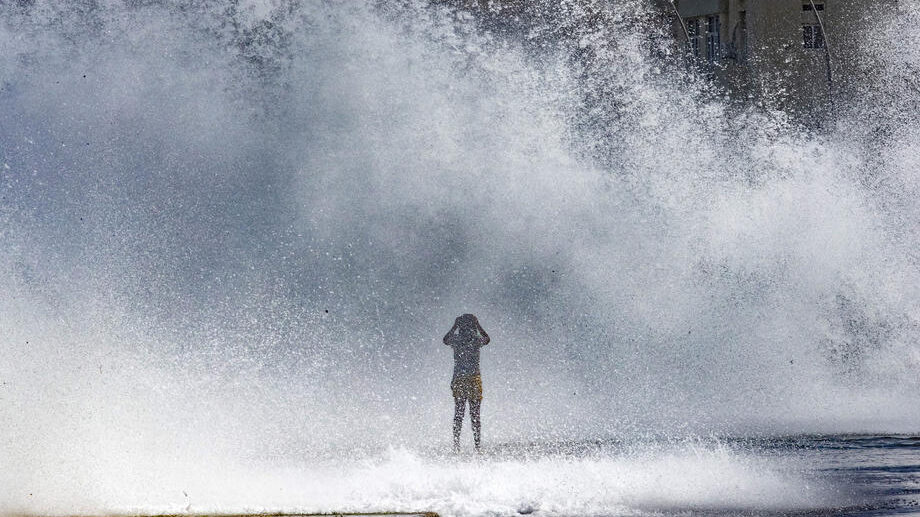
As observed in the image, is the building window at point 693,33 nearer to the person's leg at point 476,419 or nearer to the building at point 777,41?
the building at point 777,41

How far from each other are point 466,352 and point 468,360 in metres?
0.11

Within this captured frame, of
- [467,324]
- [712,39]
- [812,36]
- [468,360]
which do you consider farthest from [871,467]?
[712,39]

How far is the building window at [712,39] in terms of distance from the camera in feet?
113

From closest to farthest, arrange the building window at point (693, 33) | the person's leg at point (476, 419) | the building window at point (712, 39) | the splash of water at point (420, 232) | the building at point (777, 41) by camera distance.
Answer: the person's leg at point (476, 419), the splash of water at point (420, 232), the building at point (777, 41), the building window at point (712, 39), the building window at point (693, 33)

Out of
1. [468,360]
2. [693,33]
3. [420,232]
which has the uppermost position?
[693,33]

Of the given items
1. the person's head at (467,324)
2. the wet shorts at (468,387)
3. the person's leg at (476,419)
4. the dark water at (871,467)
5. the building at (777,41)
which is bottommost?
the dark water at (871,467)

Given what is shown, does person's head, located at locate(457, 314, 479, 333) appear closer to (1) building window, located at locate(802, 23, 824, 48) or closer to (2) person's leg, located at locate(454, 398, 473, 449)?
(2) person's leg, located at locate(454, 398, 473, 449)

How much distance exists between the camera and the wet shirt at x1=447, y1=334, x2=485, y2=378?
13.4 meters

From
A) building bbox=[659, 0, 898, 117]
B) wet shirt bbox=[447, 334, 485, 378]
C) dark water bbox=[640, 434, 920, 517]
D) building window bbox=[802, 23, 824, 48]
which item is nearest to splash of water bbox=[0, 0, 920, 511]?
dark water bbox=[640, 434, 920, 517]

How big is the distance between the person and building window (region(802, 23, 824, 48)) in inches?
936

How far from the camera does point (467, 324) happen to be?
13.6 m

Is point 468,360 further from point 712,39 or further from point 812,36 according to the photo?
point 812,36

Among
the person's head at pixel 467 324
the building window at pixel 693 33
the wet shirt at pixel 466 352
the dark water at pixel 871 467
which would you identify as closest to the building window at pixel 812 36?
Result: the building window at pixel 693 33

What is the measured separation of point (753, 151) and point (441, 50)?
22.5 ft
